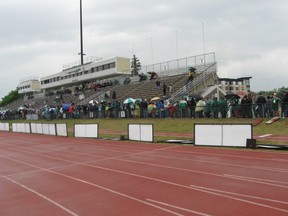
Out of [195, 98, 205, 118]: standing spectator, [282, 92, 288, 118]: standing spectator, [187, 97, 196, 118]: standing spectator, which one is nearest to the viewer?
[282, 92, 288, 118]: standing spectator

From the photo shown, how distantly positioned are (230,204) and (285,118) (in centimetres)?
1400

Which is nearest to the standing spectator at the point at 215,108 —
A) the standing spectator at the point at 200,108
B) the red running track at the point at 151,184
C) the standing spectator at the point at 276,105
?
the standing spectator at the point at 200,108

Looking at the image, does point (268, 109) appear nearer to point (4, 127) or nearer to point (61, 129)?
point (61, 129)

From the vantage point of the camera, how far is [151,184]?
9305mm

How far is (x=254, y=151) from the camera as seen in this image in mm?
14211

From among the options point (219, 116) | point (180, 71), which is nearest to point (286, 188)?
point (219, 116)

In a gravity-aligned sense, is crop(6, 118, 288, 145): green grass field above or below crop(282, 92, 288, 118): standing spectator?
below

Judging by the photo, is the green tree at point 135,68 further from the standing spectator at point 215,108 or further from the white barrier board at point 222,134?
the white barrier board at point 222,134

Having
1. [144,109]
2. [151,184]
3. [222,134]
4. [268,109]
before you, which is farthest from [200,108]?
[151,184]

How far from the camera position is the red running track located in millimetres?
7180

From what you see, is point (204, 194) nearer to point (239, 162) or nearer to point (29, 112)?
point (239, 162)

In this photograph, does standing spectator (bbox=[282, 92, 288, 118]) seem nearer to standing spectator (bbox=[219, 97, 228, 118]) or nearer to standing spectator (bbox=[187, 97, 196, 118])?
standing spectator (bbox=[219, 97, 228, 118])

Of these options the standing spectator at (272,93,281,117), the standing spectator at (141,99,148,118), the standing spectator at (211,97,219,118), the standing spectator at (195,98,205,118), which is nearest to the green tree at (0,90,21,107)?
the standing spectator at (141,99,148,118)

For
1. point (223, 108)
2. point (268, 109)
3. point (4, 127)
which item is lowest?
point (4, 127)
